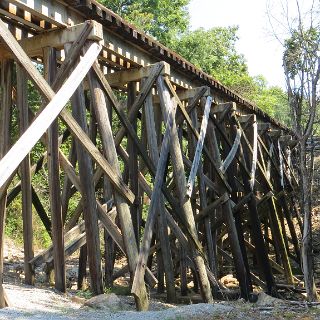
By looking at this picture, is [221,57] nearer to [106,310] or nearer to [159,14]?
[159,14]

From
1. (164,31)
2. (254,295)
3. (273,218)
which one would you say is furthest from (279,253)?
(164,31)

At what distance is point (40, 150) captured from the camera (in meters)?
13.4

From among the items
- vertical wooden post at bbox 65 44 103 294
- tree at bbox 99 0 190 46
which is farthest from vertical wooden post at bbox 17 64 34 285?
tree at bbox 99 0 190 46

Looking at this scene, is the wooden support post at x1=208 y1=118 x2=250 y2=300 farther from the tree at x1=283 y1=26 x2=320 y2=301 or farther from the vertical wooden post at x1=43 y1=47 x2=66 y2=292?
the vertical wooden post at x1=43 y1=47 x2=66 y2=292

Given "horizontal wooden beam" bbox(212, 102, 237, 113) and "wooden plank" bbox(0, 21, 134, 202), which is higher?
"horizontal wooden beam" bbox(212, 102, 237, 113)

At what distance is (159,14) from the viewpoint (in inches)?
817

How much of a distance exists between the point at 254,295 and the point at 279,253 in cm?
319

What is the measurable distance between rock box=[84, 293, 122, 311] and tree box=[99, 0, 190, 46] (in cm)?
1481

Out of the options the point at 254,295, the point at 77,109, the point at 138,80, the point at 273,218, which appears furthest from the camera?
the point at 273,218

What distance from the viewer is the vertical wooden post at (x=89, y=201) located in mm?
5016

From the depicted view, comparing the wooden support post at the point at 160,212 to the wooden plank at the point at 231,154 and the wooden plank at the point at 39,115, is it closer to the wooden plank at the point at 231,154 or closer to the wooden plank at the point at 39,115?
the wooden plank at the point at 39,115

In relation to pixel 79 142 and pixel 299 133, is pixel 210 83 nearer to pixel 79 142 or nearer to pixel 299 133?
pixel 299 133

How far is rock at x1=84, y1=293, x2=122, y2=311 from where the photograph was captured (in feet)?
14.7

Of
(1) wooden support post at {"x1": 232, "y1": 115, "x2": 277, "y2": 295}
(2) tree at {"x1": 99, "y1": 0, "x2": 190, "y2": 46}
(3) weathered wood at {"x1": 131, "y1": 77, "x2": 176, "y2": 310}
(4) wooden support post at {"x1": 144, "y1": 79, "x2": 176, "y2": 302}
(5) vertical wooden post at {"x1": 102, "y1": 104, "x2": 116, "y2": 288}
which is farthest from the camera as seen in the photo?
(2) tree at {"x1": 99, "y1": 0, "x2": 190, "y2": 46}
